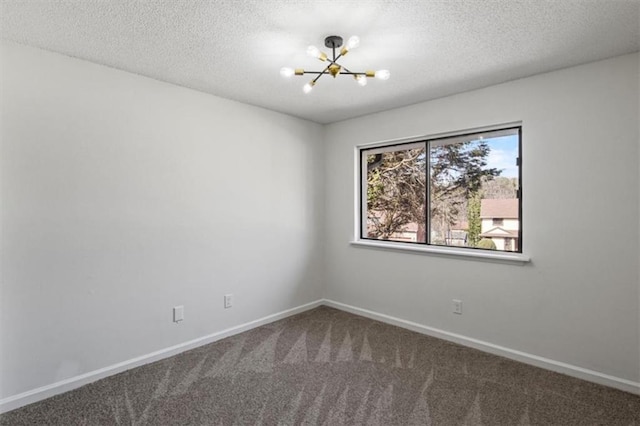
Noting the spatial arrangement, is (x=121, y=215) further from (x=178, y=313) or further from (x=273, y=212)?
(x=273, y=212)

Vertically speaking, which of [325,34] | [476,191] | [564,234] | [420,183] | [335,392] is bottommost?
[335,392]

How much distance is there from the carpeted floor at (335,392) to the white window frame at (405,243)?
2.75ft

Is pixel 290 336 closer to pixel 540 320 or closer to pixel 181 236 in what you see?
pixel 181 236

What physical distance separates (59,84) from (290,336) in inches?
108

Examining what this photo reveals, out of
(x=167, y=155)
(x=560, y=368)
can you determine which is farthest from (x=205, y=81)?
(x=560, y=368)

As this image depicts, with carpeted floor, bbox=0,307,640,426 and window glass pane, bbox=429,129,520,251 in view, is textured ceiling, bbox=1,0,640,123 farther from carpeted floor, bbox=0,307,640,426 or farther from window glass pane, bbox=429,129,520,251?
carpeted floor, bbox=0,307,640,426

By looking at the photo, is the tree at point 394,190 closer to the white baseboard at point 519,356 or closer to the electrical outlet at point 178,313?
the white baseboard at point 519,356

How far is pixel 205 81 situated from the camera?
9.45ft

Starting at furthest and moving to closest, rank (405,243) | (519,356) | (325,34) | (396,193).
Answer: (396,193), (405,243), (519,356), (325,34)

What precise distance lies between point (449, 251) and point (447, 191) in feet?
2.02

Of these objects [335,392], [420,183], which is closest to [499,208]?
[420,183]

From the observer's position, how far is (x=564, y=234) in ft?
8.64

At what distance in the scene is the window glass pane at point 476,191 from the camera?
303 cm

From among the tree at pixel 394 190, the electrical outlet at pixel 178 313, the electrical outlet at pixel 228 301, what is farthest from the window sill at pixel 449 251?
the electrical outlet at pixel 178 313
